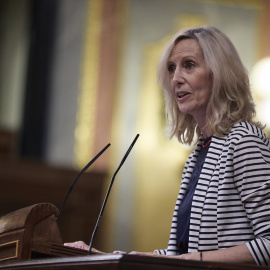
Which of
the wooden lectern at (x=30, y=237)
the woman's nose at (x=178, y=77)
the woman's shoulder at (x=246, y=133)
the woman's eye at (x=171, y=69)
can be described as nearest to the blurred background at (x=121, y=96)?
the woman's eye at (x=171, y=69)

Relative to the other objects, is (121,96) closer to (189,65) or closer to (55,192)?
(55,192)

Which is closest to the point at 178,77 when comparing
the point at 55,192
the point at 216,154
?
the point at 216,154

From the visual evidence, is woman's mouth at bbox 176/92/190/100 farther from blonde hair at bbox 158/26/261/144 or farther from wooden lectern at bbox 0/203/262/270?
wooden lectern at bbox 0/203/262/270

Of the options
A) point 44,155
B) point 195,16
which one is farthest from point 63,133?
point 195,16

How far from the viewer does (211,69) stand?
2.24 m

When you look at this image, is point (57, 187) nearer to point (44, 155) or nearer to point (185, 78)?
point (44, 155)

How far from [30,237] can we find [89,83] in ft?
18.2

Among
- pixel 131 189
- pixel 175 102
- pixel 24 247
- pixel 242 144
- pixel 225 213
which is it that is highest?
pixel 131 189

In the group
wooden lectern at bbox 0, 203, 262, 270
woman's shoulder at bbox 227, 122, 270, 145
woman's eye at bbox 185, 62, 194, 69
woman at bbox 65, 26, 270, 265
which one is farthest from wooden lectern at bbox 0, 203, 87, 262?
woman's eye at bbox 185, 62, 194, 69

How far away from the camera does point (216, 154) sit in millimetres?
2156

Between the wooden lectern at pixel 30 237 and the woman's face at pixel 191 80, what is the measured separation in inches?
23.3

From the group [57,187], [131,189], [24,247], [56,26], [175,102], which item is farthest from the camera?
[56,26]

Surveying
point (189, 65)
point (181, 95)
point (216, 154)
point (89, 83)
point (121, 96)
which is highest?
point (89, 83)

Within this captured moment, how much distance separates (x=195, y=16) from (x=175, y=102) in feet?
17.1
